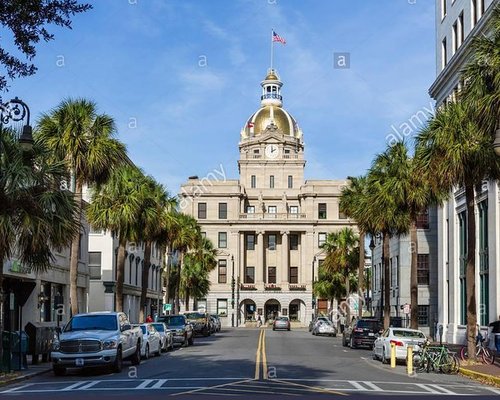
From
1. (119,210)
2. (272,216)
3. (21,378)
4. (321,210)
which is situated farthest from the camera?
(321,210)

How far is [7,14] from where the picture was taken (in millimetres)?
13938

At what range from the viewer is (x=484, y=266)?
4309 centimetres

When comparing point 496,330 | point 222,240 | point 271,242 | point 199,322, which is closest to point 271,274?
point 271,242

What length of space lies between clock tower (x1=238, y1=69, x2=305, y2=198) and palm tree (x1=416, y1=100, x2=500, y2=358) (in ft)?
294

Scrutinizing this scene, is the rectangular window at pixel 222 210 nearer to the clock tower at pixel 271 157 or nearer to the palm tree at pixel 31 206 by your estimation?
the clock tower at pixel 271 157

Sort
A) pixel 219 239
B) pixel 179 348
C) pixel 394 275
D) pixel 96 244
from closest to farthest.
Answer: pixel 179 348, pixel 96 244, pixel 394 275, pixel 219 239

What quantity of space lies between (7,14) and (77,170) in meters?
20.1

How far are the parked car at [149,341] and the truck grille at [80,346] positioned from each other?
23.8 ft

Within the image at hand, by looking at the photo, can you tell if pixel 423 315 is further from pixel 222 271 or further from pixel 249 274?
pixel 249 274

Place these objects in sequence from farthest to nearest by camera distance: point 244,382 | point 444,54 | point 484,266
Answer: point 444,54, point 484,266, point 244,382

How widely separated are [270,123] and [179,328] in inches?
3382

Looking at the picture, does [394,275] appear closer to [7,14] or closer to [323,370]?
[323,370]

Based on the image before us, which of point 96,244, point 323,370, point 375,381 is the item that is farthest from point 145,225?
point 375,381

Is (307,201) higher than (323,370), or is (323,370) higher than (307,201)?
(307,201)
